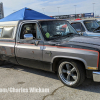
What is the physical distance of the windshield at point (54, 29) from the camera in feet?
12.5

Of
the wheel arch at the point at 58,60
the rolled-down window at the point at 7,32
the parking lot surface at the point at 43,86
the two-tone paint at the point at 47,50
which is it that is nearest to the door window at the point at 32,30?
the two-tone paint at the point at 47,50

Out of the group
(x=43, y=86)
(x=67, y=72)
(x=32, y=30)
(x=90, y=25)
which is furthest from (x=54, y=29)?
(x=90, y=25)

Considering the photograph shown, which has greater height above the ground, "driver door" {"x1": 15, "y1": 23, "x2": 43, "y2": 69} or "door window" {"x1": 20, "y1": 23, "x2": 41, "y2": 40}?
"door window" {"x1": 20, "y1": 23, "x2": 41, "y2": 40}

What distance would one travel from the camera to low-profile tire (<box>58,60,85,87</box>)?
10.3 feet

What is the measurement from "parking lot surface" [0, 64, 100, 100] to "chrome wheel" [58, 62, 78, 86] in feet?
0.57

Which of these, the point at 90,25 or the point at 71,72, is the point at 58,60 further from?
the point at 90,25

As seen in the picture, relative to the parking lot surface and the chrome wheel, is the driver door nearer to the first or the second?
the parking lot surface

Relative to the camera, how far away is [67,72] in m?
3.45

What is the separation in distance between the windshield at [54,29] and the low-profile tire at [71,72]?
89 centimetres

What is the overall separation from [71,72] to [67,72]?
0.11 meters

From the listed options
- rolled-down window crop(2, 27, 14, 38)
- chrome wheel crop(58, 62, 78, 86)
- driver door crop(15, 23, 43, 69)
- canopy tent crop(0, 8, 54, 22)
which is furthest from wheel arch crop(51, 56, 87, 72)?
canopy tent crop(0, 8, 54, 22)

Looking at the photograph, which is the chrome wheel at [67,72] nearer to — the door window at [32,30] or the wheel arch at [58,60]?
the wheel arch at [58,60]

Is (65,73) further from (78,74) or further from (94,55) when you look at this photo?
(94,55)

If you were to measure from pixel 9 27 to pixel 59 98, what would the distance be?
9.64 feet
